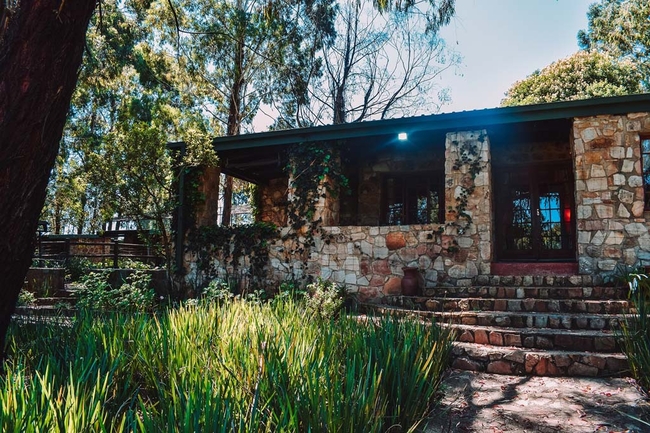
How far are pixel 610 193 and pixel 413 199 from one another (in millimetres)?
3647

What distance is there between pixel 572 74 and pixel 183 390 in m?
17.9

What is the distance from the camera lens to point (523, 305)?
5.27m

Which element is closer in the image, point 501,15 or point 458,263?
point 458,263

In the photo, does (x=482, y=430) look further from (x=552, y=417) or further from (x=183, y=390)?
(x=183, y=390)

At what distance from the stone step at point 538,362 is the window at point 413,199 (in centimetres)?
487

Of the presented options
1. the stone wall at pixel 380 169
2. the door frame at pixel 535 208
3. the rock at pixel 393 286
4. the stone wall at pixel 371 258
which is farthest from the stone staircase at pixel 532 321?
the stone wall at pixel 380 169

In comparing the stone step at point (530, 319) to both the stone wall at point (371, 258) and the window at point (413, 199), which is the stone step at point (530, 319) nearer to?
the stone wall at point (371, 258)

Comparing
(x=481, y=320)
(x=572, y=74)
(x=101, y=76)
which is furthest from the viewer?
(x=572, y=74)

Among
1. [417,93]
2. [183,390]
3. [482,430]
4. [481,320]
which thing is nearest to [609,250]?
[481,320]

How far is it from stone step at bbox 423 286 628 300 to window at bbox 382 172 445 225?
288cm

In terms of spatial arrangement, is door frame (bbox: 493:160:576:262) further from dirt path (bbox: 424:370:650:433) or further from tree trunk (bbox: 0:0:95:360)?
tree trunk (bbox: 0:0:95:360)

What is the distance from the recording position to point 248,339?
2262 mm

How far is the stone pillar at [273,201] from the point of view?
1048 cm

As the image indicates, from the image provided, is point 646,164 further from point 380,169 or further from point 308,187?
point 308,187
